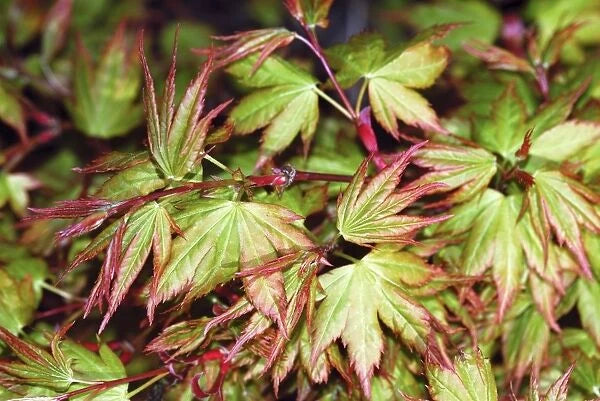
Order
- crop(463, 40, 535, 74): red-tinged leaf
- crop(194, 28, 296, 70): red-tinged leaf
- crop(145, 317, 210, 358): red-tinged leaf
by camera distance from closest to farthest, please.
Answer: crop(145, 317, 210, 358): red-tinged leaf → crop(194, 28, 296, 70): red-tinged leaf → crop(463, 40, 535, 74): red-tinged leaf

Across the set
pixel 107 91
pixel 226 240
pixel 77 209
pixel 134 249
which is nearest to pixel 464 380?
pixel 226 240

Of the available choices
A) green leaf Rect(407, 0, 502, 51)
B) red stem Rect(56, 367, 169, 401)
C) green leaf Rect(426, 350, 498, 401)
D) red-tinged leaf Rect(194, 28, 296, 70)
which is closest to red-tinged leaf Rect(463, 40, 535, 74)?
red-tinged leaf Rect(194, 28, 296, 70)

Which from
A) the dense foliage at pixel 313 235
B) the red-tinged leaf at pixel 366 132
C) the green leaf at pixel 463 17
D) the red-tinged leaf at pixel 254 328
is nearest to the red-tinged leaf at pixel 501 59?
the dense foliage at pixel 313 235

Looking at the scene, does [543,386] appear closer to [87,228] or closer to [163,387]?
[163,387]

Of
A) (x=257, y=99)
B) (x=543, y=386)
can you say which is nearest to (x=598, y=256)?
(x=543, y=386)

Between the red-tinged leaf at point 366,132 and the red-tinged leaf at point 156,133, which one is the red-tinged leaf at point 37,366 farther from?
the red-tinged leaf at point 366,132

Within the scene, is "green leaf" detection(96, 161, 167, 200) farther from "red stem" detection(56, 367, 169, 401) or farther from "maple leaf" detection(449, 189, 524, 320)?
"maple leaf" detection(449, 189, 524, 320)
